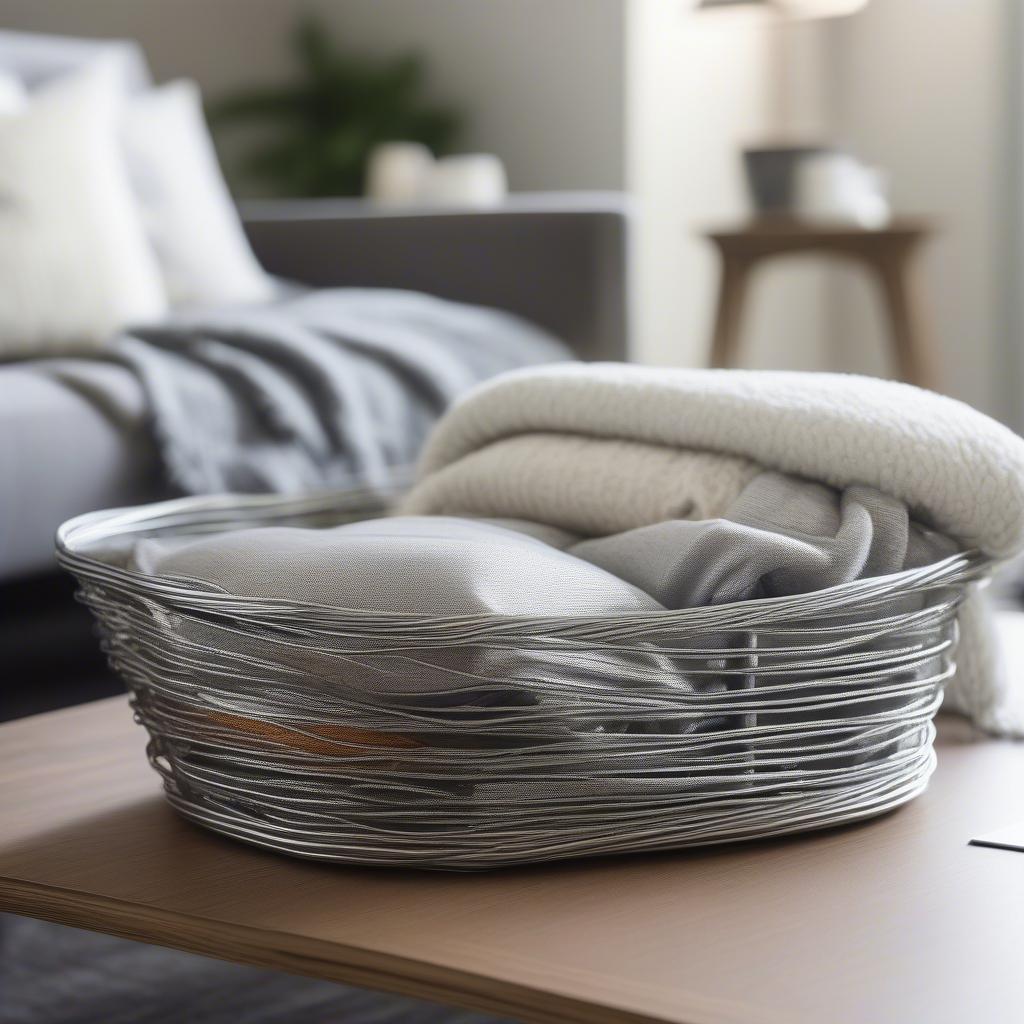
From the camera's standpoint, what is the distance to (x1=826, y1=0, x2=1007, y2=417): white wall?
10.6 feet

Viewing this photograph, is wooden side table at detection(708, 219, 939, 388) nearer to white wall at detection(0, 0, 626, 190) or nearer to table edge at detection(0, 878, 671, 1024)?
white wall at detection(0, 0, 626, 190)

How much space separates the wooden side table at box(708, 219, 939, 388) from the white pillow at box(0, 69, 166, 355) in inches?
48.6

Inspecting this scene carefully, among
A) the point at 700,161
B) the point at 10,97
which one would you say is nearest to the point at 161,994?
the point at 10,97

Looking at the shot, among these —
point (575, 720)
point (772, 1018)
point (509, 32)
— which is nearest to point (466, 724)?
point (575, 720)

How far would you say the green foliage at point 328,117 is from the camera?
3.17 metres

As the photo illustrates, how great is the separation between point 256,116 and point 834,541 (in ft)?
9.69

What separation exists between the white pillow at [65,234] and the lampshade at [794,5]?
4.21ft

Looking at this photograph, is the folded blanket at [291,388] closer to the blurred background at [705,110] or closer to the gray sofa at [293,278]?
the gray sofa at [293,278]

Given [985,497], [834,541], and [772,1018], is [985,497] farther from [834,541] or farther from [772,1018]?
[772,1018]

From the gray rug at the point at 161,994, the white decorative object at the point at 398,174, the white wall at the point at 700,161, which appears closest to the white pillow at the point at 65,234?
the gray rug at the point at 161,994

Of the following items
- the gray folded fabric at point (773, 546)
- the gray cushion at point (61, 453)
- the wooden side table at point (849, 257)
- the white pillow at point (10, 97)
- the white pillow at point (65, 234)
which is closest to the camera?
the gray folded fabric at point (773, 546)

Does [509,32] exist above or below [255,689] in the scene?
above

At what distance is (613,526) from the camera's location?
0.70 m

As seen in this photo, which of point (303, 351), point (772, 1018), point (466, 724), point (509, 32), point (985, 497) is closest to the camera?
point (772, 1018)
